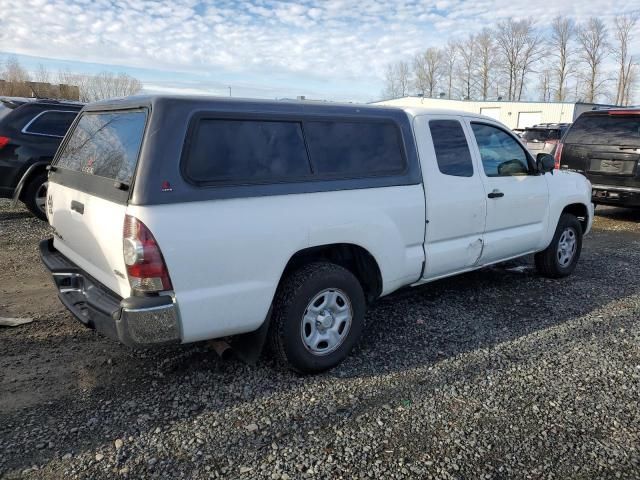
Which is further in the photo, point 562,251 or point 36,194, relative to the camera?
point 36,194

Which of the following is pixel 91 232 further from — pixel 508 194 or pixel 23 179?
pixel 23 179

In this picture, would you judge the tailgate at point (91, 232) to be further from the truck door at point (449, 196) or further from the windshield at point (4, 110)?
the windshield at point (4, 110)

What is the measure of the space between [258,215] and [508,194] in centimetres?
282

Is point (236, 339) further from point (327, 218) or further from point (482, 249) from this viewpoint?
point (482, 249)

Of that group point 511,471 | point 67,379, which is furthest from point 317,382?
point 67,379

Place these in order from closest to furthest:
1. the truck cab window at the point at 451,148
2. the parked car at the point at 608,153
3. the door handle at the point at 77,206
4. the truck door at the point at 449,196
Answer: the door handle at the point at 77,206, the truck door at the point at 449,196, the truck cab window at the point at 451,148, the parked car at the point at 608,153

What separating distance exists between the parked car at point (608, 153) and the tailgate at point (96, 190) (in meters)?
8.02

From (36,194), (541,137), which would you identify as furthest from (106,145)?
(541,137)

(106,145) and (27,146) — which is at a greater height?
(106,145)

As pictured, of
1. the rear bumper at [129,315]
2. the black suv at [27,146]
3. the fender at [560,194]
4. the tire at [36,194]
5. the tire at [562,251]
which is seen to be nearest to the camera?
the rear bumper at [129,315]

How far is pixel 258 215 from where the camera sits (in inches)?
121

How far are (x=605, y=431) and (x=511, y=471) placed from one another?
764 mm

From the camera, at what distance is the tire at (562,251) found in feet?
18.7

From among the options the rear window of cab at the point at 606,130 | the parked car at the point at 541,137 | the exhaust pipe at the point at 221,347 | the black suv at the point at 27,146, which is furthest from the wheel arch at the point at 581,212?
the parked car at the point at 541,137
